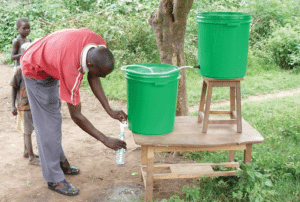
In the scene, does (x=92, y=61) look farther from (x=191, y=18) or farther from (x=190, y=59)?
(x=191, y=18)

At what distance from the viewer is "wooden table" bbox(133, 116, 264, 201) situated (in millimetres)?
3050

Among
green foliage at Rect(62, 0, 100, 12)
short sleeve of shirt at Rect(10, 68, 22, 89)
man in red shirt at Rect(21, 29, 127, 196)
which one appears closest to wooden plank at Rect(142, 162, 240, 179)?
man in red shirt at Rect(21, 29, 127, 196)

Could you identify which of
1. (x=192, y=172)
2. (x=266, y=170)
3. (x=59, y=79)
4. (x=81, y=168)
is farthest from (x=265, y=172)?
(x=59, y=79)

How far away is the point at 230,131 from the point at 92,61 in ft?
4.87

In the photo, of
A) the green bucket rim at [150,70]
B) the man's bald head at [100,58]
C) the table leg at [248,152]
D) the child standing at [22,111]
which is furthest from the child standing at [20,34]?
the table leg at [248,152]

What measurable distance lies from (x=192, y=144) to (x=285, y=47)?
19.1 feet

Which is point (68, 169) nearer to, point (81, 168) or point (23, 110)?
point (81, 168)

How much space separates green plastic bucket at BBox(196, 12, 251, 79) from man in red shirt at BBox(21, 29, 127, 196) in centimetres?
88

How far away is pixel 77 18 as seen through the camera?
323 inches

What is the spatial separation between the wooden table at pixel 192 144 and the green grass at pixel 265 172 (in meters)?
0.15

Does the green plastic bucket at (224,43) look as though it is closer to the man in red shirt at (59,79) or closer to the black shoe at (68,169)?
the man in red shirt at (59,79)

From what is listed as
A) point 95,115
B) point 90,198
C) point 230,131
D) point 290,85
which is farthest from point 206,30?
point 290,85

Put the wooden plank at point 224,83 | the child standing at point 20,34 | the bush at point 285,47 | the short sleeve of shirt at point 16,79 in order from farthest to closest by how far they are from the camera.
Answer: the bush at point 285,47 < the child standing at point 20,34 < the short sleeve of shirt at point 16,79 < the wooden plank at point 224,83

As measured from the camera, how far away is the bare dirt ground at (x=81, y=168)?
11.1 feet
